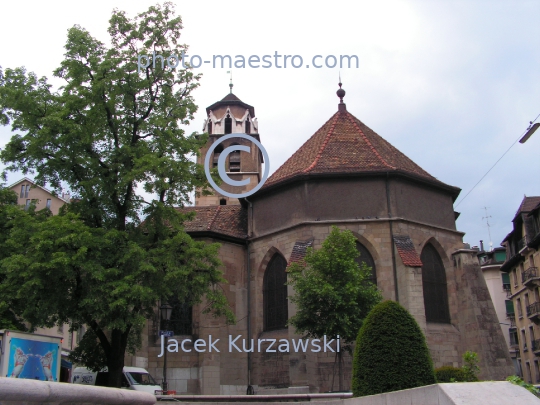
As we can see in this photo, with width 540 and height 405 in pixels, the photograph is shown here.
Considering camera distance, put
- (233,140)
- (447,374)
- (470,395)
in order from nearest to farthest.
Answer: (470,395)
(447,374)
(233,140)

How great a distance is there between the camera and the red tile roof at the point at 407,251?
68.9ft

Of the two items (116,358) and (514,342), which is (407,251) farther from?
(514,342)

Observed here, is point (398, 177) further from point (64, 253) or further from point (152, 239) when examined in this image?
point (64, 253)

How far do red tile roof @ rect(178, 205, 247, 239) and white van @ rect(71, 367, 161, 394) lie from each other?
6375mm

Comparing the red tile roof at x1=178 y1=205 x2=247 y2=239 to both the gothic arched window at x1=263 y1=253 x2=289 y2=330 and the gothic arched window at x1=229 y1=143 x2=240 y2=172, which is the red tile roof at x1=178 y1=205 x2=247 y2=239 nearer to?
the gothic arched window at x1=263 y1=253 x2=289 y2=330

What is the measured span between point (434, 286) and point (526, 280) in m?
18.5

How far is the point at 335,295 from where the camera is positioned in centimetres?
1809

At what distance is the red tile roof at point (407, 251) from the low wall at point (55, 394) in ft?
51.7

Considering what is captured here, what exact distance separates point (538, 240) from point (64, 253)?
2941cm

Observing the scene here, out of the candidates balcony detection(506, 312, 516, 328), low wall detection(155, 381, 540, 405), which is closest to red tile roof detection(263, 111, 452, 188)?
low wall detection(155, 381, 540, 405)

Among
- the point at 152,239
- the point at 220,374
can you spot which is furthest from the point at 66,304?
the point at 220,374

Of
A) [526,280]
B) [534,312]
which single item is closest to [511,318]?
[526,280]

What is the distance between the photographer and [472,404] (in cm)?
639

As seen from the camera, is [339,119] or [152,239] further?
[339,119]
